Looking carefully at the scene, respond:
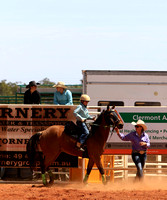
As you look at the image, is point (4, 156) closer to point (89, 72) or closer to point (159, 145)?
point (159, 145)

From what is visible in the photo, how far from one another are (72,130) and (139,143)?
1.80 meters

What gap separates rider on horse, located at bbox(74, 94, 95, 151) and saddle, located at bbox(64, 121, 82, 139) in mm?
134

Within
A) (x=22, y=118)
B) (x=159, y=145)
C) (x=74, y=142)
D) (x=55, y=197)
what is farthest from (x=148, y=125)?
(x=55, y=197)

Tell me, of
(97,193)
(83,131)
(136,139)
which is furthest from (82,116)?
(97,193)

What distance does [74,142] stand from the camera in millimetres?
14070

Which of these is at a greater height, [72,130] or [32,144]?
[72,130]

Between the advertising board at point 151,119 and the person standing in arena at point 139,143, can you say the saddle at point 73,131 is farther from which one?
the advertising board at point 151,119

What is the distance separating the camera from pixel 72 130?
46.0ft

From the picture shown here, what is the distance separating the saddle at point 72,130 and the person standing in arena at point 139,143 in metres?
1.09

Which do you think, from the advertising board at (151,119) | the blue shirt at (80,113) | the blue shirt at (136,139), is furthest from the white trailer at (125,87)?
the blue shirt at (136,139)

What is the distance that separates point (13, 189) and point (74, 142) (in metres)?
2.04

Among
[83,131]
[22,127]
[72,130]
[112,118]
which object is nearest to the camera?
[112,118]

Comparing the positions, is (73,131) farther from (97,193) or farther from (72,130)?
(97,193)

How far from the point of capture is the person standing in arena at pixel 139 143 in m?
13.4
